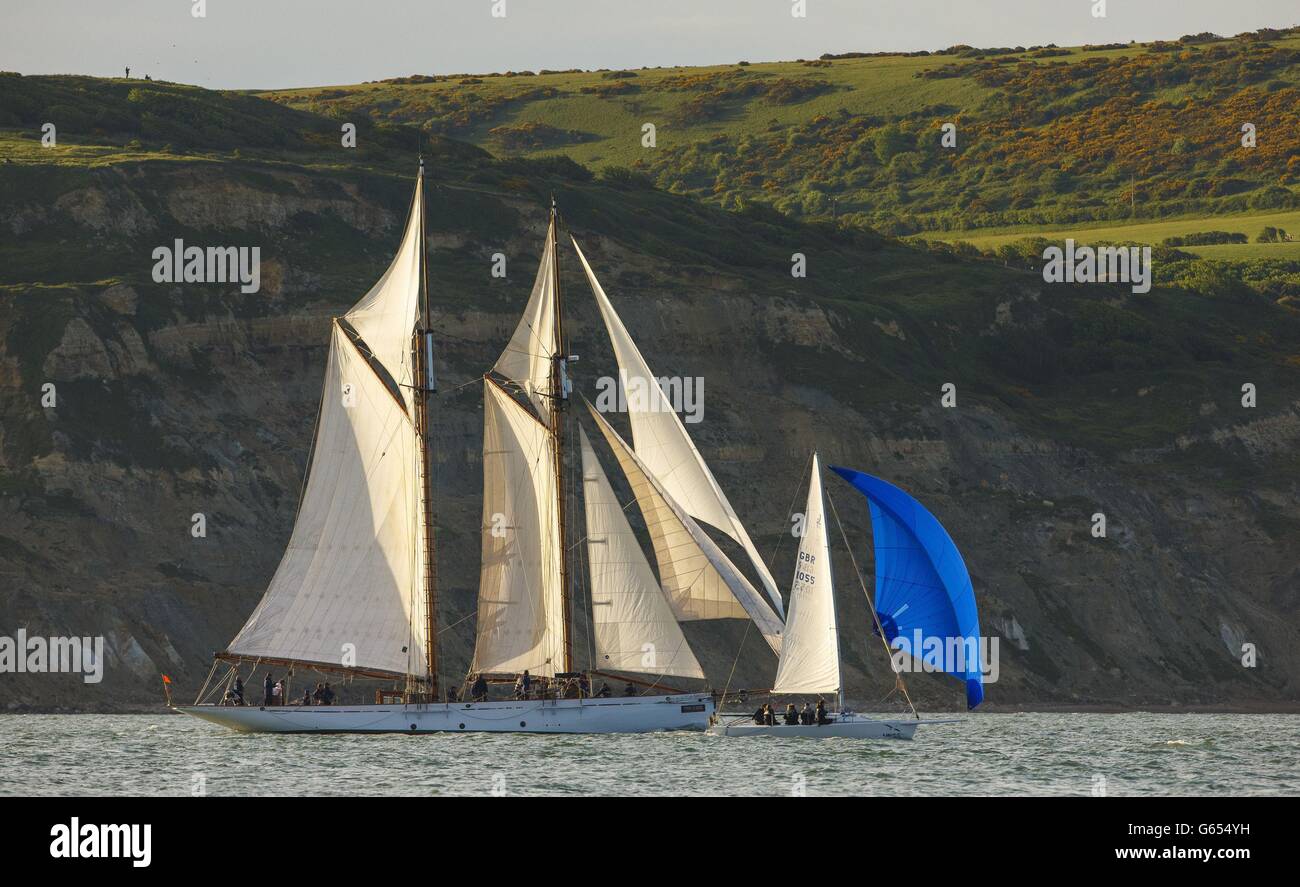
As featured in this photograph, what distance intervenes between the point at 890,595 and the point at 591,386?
5560cm

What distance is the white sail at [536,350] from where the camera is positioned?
68.1 meters

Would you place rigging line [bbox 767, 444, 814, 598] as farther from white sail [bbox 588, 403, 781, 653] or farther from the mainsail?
white sail [bbox 588, 403, 781, 653]

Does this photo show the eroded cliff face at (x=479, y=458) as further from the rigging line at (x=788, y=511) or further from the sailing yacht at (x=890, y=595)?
the sailing yacht at (x=890, y=595)

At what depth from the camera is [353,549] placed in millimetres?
66438

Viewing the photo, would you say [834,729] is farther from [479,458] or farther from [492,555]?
[479,458]

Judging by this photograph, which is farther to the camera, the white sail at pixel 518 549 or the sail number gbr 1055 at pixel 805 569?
the white sail at pixel 518 549

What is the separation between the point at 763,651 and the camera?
329ft

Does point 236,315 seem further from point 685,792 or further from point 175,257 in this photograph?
point 685,792

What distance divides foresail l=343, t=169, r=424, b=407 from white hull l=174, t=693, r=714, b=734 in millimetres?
10662

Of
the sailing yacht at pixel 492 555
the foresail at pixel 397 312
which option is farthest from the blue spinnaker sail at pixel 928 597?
the foresail at pixel 397 312

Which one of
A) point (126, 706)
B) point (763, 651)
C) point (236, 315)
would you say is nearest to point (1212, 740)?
point (763, 651)

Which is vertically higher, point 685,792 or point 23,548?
point 23,548

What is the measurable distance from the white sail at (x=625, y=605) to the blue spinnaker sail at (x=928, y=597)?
6765mm
